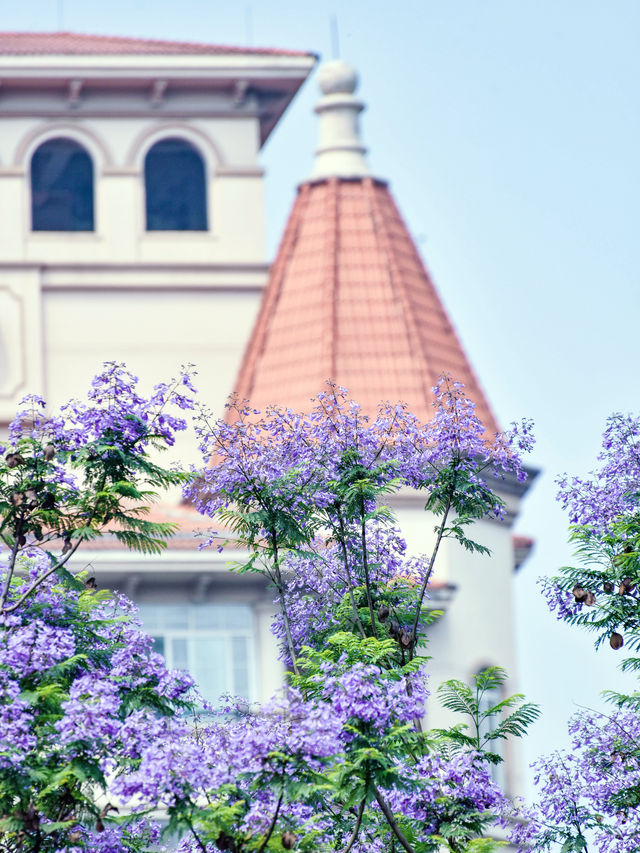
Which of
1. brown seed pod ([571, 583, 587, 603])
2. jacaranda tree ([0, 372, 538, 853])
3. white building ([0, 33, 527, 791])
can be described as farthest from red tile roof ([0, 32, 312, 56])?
brown seed pod ([571, 583, 587, 603])

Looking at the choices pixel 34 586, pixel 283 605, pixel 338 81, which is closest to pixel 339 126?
pixel 338 81

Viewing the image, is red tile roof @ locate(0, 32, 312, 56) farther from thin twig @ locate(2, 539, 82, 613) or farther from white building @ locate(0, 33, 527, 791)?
thin twig @ locate(2, 539, 82, 613)

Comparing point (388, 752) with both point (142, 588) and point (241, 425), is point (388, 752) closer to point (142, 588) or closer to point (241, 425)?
point (241, 425)

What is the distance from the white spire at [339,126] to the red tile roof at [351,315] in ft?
1.19

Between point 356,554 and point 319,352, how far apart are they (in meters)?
26.5

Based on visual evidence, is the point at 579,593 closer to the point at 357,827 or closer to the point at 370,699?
the point at 370,699

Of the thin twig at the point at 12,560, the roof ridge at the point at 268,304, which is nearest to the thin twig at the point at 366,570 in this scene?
the thin twig at the point at 12,560

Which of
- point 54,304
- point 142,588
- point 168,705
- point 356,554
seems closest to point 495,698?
point 142,588

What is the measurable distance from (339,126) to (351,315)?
4534 millimetres

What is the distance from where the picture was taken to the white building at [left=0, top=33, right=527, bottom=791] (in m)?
52.3

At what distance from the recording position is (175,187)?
56312 millimetres

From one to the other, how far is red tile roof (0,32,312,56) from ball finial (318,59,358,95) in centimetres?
139

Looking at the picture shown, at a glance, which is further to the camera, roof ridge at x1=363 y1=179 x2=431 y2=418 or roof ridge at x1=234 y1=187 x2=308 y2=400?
roof ridge at x1=234 y1=187 x2=308 y2=400

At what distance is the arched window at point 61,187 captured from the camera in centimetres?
5547
